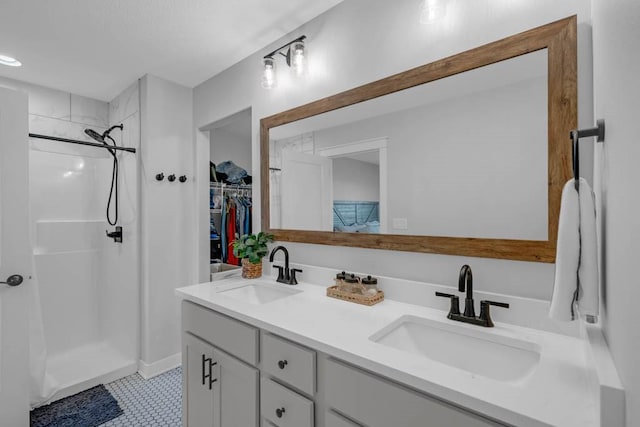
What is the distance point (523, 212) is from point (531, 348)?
0.46 meters

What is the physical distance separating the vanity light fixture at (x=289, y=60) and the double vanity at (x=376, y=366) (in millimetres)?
1272

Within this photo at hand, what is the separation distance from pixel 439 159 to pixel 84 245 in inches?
129

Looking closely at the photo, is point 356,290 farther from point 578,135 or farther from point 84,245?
point 84,245

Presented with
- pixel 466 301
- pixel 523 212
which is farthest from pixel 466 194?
pixel 466 301

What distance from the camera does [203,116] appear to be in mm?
2623

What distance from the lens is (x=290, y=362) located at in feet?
3.62

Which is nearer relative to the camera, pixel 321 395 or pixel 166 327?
pixel 321 395

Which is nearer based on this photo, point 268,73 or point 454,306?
point 454,306

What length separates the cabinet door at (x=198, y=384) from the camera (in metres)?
1.48

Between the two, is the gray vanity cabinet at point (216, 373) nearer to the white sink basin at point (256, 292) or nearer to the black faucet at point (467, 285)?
the white sink basin at point (256, 292)

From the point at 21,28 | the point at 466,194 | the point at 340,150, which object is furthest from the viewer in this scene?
the point at 21,28

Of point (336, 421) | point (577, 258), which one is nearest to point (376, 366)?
point (336, 421)

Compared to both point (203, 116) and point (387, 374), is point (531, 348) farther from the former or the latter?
point (203, 116)

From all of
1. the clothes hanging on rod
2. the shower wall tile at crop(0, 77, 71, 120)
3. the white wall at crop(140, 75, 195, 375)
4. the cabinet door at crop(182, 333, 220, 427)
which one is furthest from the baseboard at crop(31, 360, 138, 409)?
the shower wall tile at crop(0, 77, 71, 120)
